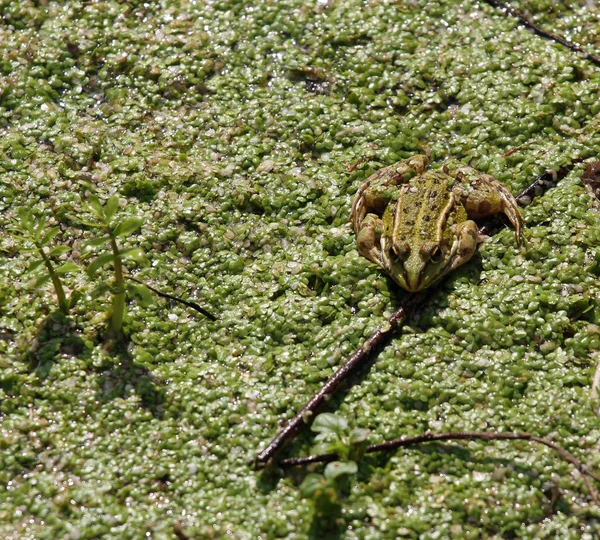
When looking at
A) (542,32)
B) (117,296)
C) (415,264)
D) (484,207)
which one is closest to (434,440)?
(415,264)

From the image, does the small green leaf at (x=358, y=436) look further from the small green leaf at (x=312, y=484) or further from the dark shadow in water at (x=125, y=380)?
the dark shadow in water at (x=125, y=380)

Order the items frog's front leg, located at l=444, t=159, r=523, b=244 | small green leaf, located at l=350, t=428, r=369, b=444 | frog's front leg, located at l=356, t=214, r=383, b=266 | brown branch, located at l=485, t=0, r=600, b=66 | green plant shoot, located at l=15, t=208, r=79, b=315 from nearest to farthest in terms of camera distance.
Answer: small green leaf, located at l=350, t=428, r=369, b=444, green plant shoot, located at l=15, t=208, r=79, b=315, frog's front leg, located at l=356, t=214, r=383, b=266, frog's front leg, located at l=444, t=159, r=523, b=244, brown branch, located at l=485, t=0, r=600, b=66

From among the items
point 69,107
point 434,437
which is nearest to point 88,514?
point 434,437

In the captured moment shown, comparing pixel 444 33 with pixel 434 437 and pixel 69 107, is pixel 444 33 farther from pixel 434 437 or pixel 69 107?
pixel 434 437

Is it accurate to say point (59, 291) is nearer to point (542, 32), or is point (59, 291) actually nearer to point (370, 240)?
point (370, 240)

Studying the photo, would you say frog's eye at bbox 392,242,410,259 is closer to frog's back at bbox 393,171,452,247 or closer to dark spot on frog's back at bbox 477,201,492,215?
frog's back at bbox 393,171,452,247

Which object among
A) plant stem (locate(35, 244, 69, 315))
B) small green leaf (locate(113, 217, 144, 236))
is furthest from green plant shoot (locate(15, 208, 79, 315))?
small green leaf (locate(113, 217, 144, 236))
